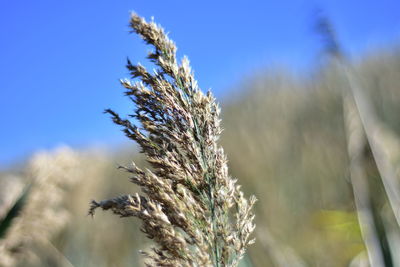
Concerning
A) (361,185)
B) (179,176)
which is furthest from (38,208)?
(361,185)

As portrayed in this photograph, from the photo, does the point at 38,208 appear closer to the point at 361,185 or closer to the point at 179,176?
the point at 179,176

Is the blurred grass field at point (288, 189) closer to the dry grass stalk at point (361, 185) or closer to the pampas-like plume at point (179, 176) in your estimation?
the dry grass stalk at point (361, 185)

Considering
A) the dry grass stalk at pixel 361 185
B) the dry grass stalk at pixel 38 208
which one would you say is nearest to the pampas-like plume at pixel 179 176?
the dry grass stalk at pixel 361 185

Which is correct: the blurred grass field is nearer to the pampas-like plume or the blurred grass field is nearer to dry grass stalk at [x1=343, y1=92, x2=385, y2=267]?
dry grass stalk at [x1=343, y1=92, x2=385, y2=267]

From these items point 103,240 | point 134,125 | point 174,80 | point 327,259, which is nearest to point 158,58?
point 174,80

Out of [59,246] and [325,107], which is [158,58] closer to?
[59,246]

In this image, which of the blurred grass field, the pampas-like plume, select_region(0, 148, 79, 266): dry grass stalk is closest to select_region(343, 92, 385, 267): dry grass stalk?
the blurred grass field
